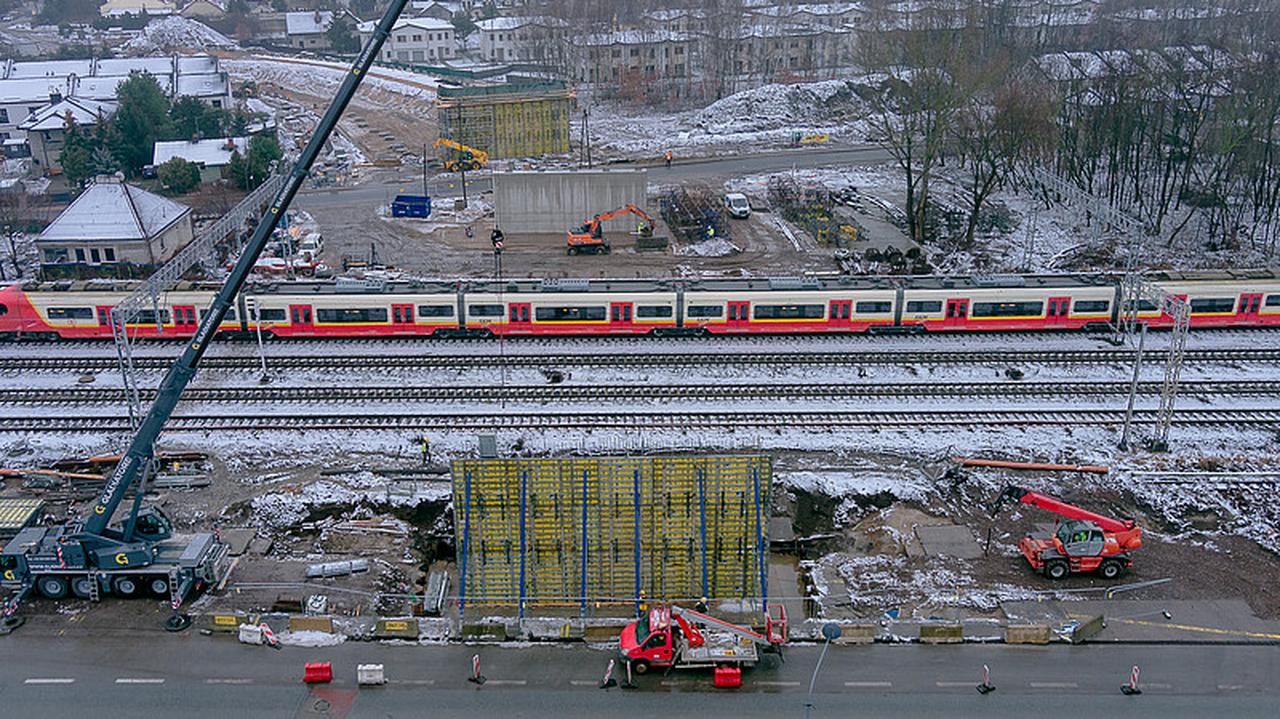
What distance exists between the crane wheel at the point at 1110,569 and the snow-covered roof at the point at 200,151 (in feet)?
194

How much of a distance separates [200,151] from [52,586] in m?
49.9

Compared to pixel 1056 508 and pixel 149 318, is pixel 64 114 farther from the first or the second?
pixel 1056 508

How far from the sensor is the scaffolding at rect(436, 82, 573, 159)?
242 ft

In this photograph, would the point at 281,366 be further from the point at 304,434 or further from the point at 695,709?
the point at 695,709

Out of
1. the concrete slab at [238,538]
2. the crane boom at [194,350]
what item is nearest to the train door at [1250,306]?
the crane boom at [194,350]

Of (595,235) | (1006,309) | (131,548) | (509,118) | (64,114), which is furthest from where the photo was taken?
(509,118)

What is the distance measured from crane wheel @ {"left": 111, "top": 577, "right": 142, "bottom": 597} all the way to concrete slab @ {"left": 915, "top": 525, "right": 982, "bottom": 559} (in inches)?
756

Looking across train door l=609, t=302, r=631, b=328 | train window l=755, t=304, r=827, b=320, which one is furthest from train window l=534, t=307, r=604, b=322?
train window l=755, t=304, r=827, b=320

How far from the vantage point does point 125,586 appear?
919 inches

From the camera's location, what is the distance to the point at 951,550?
2562 centimetres

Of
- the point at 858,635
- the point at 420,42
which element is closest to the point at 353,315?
the point at 858,635

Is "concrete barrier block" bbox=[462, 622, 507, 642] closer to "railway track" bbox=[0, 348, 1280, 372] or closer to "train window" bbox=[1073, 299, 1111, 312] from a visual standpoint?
"railway track" bbox=[0, 348, 1280, 372]

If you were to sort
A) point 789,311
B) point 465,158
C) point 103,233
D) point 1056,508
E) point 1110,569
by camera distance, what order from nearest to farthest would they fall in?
1. point 1110,569
2. point 1056,508
3. point 789,311
4. point 103,233
5. point 465,158

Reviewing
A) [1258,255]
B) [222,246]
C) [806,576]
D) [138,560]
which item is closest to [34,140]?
[222,246]
